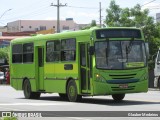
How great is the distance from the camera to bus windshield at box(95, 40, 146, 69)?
70.8ft

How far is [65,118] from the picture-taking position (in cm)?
1611

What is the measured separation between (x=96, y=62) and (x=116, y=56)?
2.53 feet

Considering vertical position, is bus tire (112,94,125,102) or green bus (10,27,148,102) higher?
green bus (10,27,148,102)

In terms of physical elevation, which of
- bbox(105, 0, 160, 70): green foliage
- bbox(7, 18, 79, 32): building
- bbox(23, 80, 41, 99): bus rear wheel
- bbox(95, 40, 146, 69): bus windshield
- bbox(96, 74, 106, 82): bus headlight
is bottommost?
bbox(23, 80, 41, 99): bus rear wheel

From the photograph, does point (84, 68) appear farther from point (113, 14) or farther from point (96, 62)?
point (113, 14)

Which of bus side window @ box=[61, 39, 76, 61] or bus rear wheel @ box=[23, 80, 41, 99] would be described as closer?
Answer: bus side window @ box=[61, 39, 76, 61]

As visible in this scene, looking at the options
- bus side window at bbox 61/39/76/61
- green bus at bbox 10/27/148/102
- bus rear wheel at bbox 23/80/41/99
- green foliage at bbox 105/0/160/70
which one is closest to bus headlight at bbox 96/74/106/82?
green bus at bbox 10/27/148/102

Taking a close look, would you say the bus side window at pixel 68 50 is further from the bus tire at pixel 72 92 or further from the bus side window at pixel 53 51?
the bus tire at pixel 72 92

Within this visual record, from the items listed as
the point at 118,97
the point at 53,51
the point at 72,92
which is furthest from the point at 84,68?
the point at 53,51

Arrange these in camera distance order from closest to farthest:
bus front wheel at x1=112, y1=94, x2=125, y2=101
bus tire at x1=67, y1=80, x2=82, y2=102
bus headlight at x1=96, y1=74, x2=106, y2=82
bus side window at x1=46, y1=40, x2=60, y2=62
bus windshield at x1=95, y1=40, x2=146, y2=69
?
1. bus headlight at x1=96, y1=74, x2=106, y2=82
2. bus windshield at x1=95, y1=40, x2=146, y2=69
3. bus tire at x1=67, y1=80, x2=82, y2=102
4. bus front wheel at x1=112, y1=94, x2=125, y2=101
5. bus side window at x1=46, y1=40, x2=60, y2=62

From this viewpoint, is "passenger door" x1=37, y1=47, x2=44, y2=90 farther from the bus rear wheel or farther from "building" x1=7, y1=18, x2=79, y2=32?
"building" x1=7, y1=18, x2=79, y2=32

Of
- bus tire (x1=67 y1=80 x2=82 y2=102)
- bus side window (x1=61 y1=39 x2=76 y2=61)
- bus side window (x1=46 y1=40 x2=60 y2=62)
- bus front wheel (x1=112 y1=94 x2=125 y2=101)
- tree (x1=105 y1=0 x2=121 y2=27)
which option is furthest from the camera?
tree (x1=105 y1=0 x2=121 y2=27)

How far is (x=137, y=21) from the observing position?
5069 centimetres

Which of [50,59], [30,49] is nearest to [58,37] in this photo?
[50,59]
